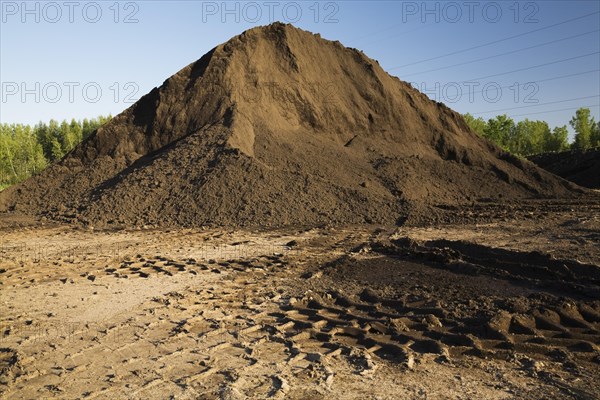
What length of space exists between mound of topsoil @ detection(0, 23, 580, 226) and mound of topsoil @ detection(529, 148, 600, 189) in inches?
405

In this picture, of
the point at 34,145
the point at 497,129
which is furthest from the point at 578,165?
the point at 34,145

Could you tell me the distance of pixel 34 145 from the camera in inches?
2474

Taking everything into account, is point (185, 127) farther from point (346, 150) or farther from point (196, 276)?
point (196, 276)

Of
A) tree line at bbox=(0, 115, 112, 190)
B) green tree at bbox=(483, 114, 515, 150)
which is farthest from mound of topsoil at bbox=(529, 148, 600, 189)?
tree line at bbox=(0, 115, 112, 190)

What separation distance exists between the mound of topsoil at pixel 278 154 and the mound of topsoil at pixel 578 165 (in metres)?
10.3

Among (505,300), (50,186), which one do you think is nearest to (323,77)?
(50,186)

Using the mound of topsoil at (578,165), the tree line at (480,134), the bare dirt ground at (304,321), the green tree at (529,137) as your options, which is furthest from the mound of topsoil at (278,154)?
the green tree at (529,137)

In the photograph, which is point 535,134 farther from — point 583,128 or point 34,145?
point 34,145

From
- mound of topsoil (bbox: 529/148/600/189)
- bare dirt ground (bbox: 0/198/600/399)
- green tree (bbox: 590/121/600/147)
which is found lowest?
bare dirt ground (bbox: 0/198/600/399)

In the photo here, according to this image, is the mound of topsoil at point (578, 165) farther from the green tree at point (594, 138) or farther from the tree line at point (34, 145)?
the tree line at point (34, 145)

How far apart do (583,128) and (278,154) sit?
52.4 meters

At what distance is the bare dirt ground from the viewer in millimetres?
4797

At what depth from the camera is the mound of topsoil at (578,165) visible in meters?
33.8

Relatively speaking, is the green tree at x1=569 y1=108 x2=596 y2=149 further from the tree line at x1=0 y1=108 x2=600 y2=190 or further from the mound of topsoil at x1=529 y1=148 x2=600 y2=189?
the mound of topsoil at x1=529 y1=148 x2=600 y2=189
